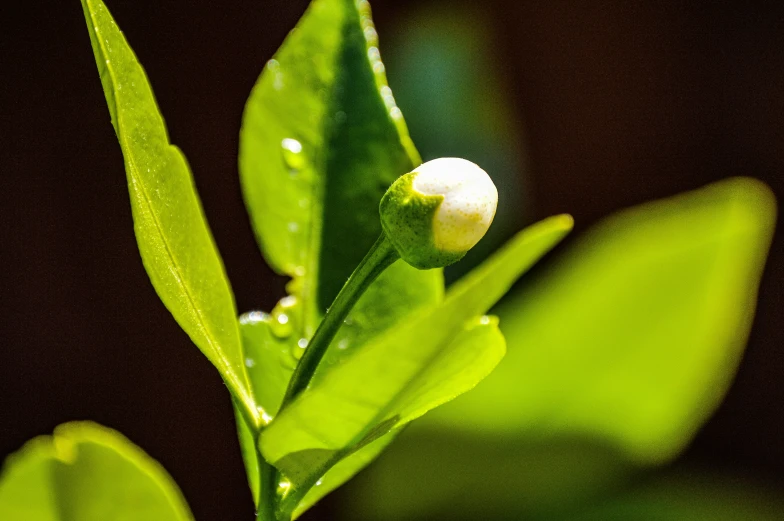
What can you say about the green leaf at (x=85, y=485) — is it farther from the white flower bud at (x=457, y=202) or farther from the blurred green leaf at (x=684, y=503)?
the blurred green leaf at (x=684, y=503)

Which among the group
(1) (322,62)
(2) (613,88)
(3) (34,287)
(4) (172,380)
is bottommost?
(4) (172,380)

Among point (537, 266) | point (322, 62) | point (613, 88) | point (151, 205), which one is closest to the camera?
point (151, 205)

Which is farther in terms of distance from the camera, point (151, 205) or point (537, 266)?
point (537, 266)

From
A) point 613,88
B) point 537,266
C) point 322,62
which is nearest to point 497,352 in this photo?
point 322,62

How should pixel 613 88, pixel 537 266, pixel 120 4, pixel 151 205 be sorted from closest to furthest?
pixel 151 205 < pixel 537 266 < pixel 120 4 < pixel 613 88

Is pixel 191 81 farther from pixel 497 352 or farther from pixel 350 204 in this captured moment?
pixel 497 352

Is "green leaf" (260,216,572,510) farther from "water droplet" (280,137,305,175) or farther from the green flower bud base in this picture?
"water droplet" (280,137,305,175)

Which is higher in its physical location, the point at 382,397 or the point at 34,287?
the point at 382,397
